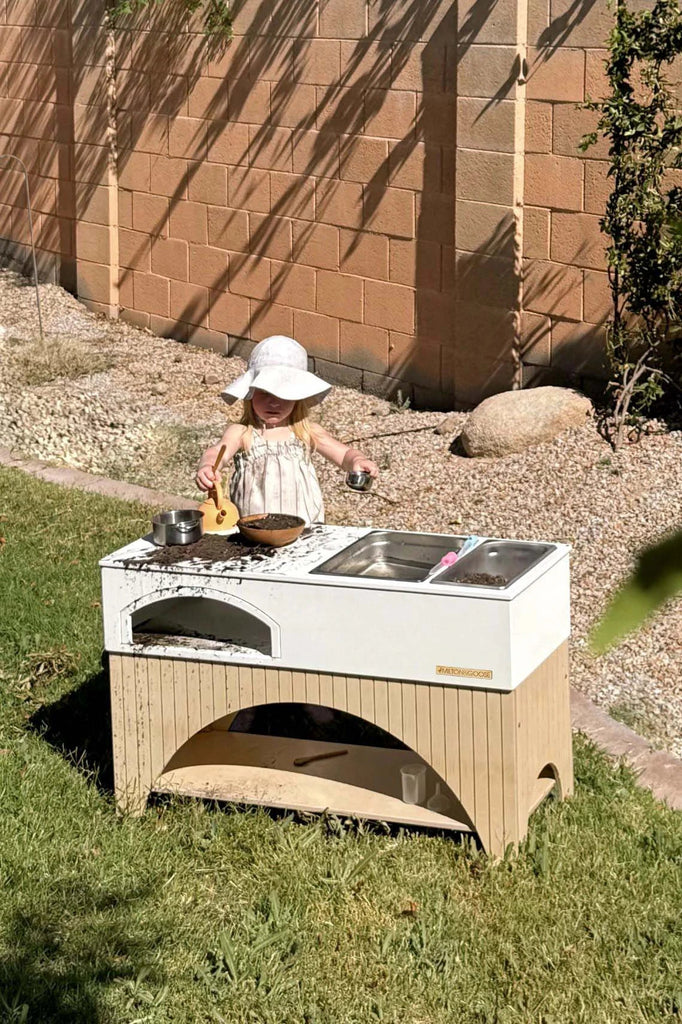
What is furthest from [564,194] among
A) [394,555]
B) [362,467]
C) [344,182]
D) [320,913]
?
[320,913]

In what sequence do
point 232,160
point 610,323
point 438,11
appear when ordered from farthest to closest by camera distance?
point 232,160, point 438,11, point 610,323

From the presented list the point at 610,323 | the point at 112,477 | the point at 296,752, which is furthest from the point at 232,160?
the point at 296,752

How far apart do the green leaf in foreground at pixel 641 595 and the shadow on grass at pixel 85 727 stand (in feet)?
12.2

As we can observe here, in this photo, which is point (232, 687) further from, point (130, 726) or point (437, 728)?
point (437, 728)

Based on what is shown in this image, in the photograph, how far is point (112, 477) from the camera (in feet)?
27.5

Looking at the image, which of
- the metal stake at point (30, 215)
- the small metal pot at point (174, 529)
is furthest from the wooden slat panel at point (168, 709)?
the metal stake at point (30, 215)

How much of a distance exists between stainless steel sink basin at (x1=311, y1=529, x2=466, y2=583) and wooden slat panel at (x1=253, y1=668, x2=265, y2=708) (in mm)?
360

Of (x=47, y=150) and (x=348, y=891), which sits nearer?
(x=348, y=891)

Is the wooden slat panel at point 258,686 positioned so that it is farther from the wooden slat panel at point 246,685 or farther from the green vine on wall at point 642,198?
the green vine on wall at point 642,198

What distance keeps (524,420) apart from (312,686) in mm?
3754

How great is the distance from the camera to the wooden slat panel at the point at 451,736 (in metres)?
3.90

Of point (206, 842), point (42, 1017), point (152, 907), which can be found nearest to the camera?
point (42, 1017)

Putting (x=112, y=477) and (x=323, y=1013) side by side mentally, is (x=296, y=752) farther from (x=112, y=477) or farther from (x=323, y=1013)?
(x=112, y=477)

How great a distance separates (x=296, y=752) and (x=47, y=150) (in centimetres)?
865
